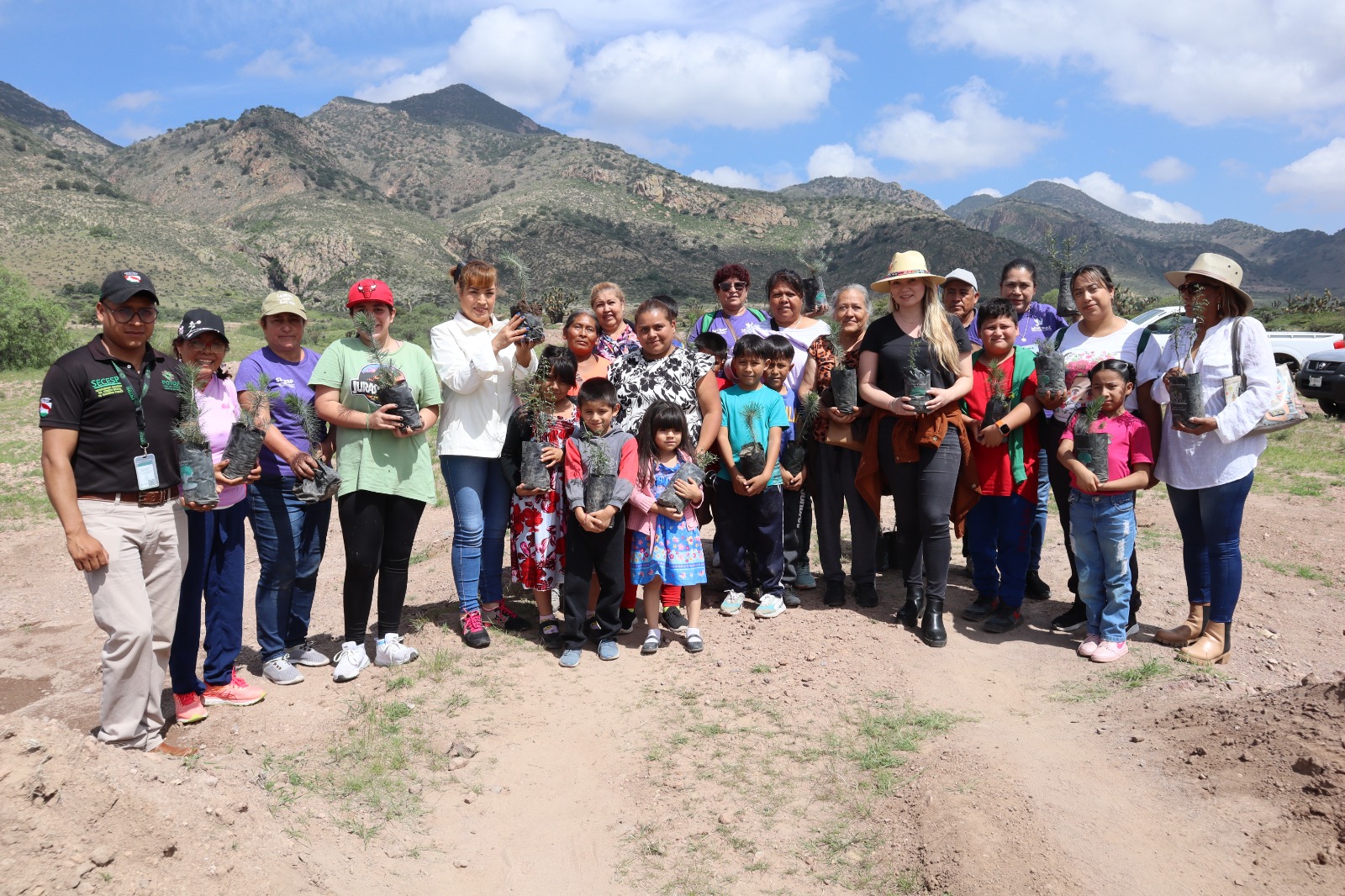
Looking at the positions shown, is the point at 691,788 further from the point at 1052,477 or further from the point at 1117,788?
the point at 1052,477

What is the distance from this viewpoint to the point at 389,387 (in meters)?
4.22

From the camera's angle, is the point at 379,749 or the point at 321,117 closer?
the point at 379,749

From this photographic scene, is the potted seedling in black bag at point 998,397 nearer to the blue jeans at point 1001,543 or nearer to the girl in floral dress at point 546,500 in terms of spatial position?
the blue jeans at point 1001,543

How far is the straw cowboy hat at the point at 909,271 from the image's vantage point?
4777 millimetres

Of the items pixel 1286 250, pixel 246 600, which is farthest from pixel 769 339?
pixel 1286 250

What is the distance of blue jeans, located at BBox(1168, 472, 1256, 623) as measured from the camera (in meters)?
4.27

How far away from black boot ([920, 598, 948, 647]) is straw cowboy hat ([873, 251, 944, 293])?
1861 mm

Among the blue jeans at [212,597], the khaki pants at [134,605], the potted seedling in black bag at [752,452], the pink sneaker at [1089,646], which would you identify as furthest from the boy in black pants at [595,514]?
the pink sneaker at [1089,646]

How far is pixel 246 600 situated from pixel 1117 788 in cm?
620

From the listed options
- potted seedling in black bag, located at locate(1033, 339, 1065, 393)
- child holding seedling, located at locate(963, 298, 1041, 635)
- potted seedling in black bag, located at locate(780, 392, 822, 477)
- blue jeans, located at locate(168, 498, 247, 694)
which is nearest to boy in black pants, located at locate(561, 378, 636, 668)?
potted seedling in black bag, located at locate(780, 392, 822, 477)

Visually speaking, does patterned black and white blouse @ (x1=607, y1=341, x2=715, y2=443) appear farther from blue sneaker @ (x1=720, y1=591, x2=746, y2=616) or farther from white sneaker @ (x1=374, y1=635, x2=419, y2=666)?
white sneaker @ (x1=374, y1=635, x2=419, y2=666)

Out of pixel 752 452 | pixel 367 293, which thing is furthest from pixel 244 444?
Answer: pixel 752 452

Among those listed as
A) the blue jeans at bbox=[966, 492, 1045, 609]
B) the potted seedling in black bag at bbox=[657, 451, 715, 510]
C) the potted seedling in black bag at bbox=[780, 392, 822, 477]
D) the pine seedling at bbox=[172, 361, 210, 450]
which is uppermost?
the pine seedling at bbox=[172, 361, 210, 450]

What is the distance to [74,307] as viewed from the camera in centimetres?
3572
